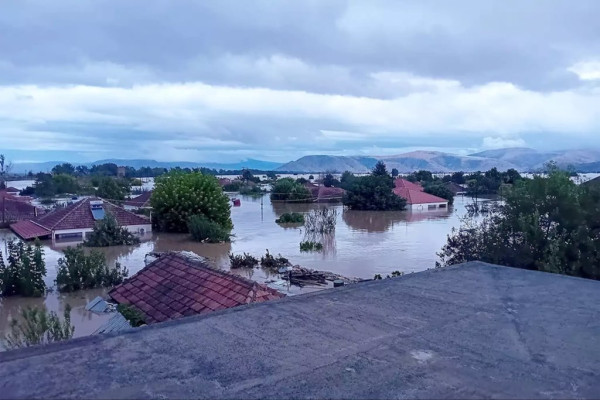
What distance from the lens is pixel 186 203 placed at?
95.8 feet

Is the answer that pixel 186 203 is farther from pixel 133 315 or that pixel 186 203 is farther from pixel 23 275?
pixel 133 315

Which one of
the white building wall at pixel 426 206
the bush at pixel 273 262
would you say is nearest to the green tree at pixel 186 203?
the bush at pixel 273 262

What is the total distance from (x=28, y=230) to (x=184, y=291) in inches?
848

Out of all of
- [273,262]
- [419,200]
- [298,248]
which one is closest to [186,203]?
[298,248]

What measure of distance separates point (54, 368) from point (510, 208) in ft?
40.7

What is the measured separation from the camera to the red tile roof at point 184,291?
8.52 meters

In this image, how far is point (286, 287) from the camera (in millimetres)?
15391

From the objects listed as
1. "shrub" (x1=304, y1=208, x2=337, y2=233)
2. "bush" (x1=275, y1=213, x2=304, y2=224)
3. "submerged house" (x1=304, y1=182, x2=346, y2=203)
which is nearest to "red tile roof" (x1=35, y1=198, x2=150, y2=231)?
"shrub" (x1=304, y1=208, x2=337, y2=233)

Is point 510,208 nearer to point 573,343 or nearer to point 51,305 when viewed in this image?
point 573,343

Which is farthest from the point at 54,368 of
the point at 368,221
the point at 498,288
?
the point at 368,221

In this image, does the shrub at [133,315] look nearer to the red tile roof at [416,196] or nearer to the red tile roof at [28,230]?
the red tile roof at [28,230]

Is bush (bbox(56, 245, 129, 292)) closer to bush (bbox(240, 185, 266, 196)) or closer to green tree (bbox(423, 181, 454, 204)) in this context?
green tree (bbox(423, 181, 454, 204))

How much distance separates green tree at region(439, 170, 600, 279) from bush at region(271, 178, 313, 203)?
36.4m

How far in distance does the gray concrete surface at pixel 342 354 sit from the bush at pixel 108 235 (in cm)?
2201
